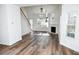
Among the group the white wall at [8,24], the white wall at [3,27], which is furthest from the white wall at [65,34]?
the white wall at [3,27]

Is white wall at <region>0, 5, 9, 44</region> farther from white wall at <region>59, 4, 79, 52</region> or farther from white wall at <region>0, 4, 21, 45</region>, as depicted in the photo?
white wall at <region>59, 4, 79, 52</region>

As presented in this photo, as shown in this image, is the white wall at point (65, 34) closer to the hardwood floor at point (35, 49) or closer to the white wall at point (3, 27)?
the hardwood floor at point (35, 49)

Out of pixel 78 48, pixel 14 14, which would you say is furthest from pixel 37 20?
pixel 78 48

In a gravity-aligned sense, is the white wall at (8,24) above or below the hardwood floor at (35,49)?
above

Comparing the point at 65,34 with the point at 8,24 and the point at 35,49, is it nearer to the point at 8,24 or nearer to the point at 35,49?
the point at 35,49

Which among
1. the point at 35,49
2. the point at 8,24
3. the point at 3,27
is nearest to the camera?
the point at 35,49

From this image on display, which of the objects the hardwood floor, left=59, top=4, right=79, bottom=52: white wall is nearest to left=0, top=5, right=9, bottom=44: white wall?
the hardwood floor

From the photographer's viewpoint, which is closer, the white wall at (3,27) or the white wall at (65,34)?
the white wall at (65,34)

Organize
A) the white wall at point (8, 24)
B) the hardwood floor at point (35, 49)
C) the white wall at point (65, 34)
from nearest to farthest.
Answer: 1. the hardwood floor at point (35, 49)
2. the white wall at point (65, 34)
3. the white wall at point (8, 24)

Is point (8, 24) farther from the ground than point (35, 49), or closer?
farther from the ground

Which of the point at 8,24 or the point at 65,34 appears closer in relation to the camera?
the point at 8,24

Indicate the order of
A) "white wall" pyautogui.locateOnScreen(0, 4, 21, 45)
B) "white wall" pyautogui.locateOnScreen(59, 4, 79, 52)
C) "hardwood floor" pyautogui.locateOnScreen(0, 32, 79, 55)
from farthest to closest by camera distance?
"white wall" pyautogui.locateOnScreen(0, 4, 21, 45), "white wall" pyautogui.locateOnScreen(59, 4, 79, 52), "hardwood floor" pyautogui.locateOnScreen(0, 32, 79, 55)

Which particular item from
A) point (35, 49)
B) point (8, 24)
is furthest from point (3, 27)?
point (35, 49)
